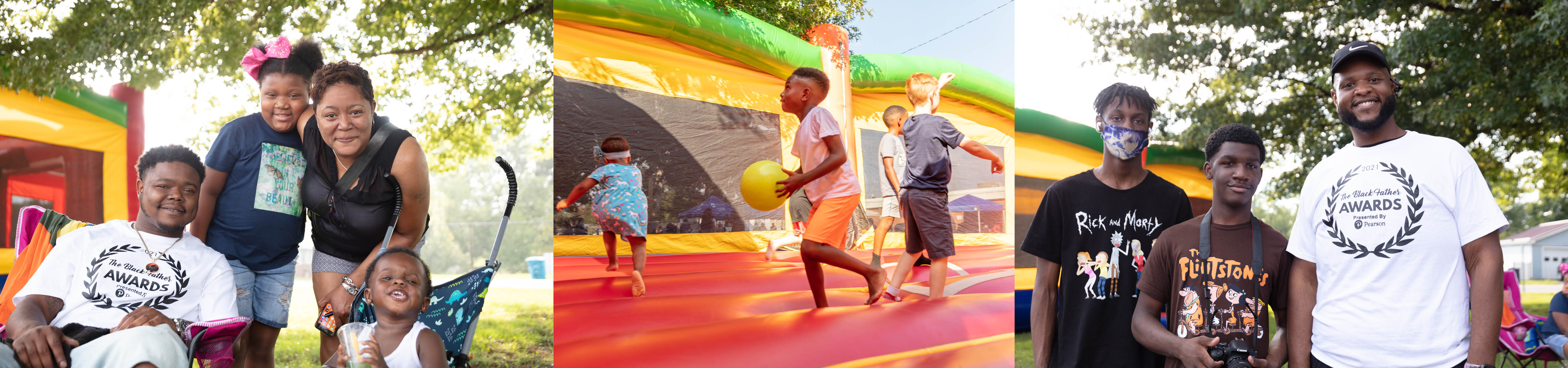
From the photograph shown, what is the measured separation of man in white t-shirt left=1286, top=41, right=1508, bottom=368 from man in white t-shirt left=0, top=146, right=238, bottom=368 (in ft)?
13.4

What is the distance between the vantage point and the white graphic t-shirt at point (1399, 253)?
2.49 m

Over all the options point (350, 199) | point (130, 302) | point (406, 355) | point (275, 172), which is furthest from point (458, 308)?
point (130, 302)

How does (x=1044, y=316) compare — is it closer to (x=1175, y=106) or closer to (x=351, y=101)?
(x=351, y=101)

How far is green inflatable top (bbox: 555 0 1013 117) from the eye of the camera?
3.89 metres

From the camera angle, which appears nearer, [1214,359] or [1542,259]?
[1214,359]

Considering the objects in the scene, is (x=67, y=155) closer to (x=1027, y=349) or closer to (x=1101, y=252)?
(x=1101, y=252)

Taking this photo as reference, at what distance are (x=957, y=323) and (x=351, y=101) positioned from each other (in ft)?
11.3

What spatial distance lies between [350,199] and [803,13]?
8.11 feet

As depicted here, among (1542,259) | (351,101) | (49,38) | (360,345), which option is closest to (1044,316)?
(360,345)

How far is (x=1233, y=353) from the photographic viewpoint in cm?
271

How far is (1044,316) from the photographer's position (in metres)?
3.19

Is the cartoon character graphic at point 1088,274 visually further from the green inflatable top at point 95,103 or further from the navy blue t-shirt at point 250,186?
the green inflatable top at point 95,103

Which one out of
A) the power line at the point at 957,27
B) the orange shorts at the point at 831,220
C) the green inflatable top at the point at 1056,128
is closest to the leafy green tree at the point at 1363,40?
the green inflatable top at the point at 1056,128

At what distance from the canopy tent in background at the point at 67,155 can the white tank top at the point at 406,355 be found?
172 inches
